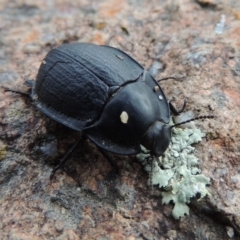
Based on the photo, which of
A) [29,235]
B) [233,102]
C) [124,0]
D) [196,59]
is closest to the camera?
[29,235]

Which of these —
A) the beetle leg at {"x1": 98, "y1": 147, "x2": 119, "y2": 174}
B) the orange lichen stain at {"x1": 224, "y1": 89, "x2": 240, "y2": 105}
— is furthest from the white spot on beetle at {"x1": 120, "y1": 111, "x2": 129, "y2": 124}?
the orange lichen stain at {"x1": 224, "y1": 89, "x2": 240, "y2": 105}

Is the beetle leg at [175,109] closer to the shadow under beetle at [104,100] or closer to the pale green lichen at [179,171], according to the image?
the shadow under beetle at [104,100]

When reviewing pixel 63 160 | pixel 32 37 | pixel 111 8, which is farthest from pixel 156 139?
pixel 111 8

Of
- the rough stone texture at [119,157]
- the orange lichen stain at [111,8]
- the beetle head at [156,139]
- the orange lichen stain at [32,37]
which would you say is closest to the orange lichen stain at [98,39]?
the rough stone texture at [119,157]

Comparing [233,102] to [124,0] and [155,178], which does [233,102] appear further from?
[124,0]

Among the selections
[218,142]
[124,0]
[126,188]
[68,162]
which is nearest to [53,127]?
[68,162]
